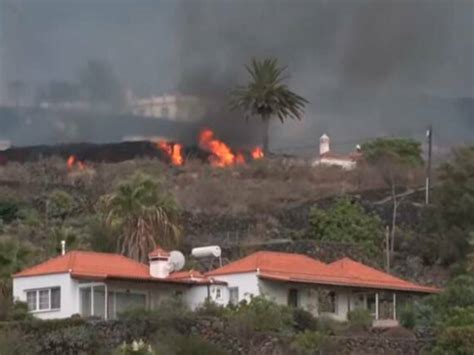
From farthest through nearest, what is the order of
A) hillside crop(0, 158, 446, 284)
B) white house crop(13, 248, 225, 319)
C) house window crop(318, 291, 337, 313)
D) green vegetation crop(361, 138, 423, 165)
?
1. green vegetation crop(361, 138, 423, 165)
2. hillside crop(0, 158, 446, 284)
3. house window crop(318, 291, 337, 313)
4. white house crop(13, 248, 225, 319)

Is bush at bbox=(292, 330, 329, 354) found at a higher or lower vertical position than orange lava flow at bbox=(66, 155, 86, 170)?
lower

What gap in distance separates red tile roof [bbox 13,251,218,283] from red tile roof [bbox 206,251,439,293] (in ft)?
7.49

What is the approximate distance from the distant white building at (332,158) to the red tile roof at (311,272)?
6164cm

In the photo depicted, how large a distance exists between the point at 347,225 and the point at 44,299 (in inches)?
1312

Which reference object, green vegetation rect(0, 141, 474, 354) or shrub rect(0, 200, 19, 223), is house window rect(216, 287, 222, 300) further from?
shrub rect(0, 200, 19, 223)

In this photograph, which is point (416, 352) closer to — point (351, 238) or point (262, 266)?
point (262, 266)

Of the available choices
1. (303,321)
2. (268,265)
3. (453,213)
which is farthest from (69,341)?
(453,213)

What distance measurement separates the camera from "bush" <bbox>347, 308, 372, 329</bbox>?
221 feet

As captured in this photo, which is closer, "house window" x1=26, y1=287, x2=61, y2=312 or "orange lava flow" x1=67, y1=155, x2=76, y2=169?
"house window" x1=26, y1=287, x2=61, y2=312

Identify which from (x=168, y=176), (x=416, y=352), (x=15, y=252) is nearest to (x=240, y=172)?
(x=168, y=176)

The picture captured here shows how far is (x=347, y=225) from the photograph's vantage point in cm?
9831

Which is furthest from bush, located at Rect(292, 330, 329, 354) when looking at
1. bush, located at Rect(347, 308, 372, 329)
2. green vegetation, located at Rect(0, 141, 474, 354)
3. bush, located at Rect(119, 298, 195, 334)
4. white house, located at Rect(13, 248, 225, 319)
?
white house, located at Rect(13, 248, 225, 319)

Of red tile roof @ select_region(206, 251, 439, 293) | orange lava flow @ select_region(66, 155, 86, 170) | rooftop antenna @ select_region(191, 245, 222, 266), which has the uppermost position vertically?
orange lava flow @ select_region(66, 155, 86, 170)

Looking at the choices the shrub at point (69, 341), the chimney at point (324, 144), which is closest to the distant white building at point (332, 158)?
the chimney at point (324, 144)
